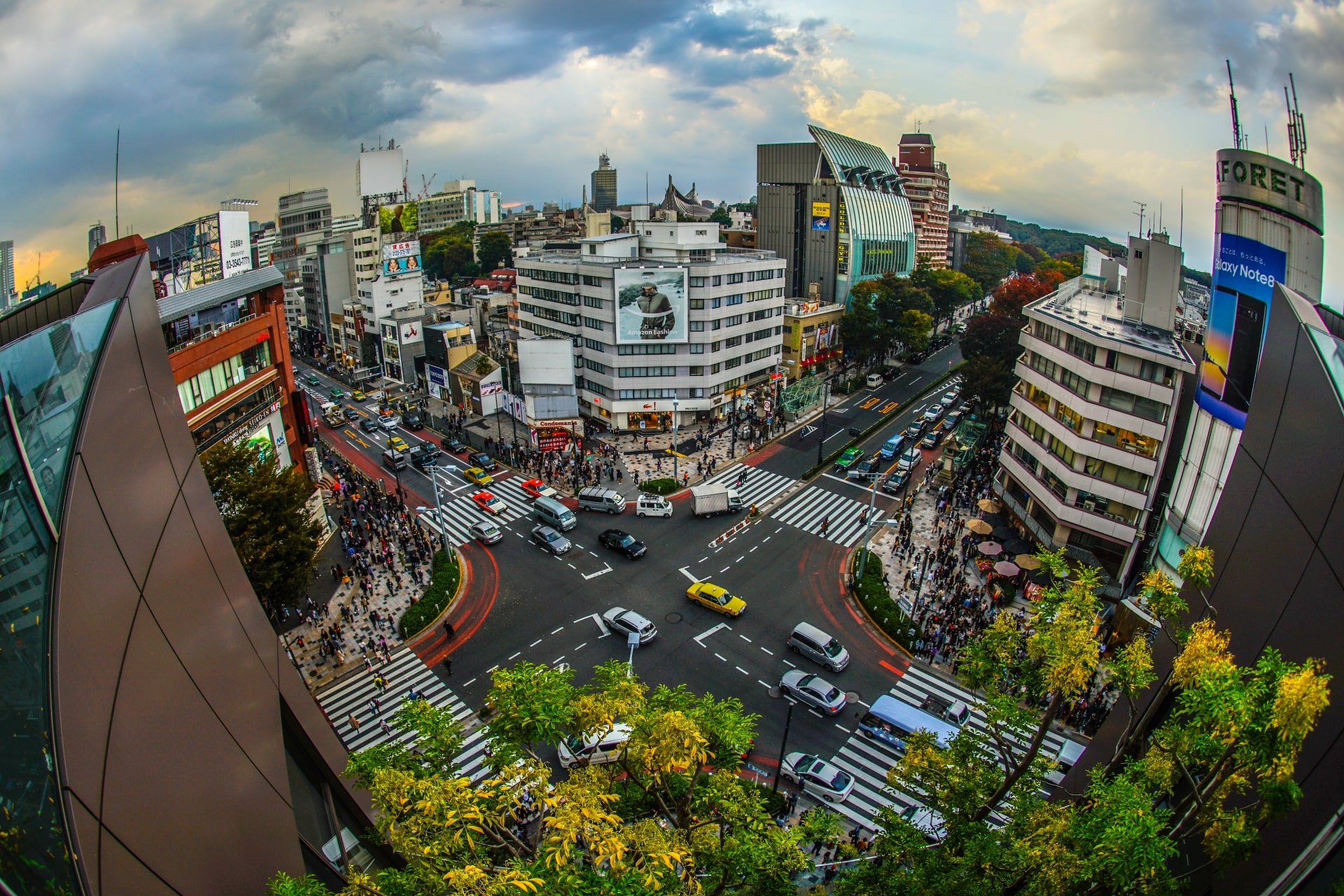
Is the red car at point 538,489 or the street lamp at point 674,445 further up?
the street lamp at point 674,445

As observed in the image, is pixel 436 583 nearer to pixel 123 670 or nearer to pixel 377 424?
pixel 123 670

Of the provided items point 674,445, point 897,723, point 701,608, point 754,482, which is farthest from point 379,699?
point 674,445

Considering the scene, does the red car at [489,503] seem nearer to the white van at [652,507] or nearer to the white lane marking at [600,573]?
the white van at [652,507]

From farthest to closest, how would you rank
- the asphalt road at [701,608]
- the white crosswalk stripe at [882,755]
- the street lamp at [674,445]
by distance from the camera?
the street lamp at [674,445] → the asphalt road at [701,608] → the white crosswalk stripe at [882,755]

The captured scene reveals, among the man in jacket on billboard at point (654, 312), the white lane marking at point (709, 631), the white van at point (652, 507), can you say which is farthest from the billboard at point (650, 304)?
the white lane marking at point (709, 631)

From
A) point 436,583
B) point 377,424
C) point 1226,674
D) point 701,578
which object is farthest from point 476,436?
point 1226,674

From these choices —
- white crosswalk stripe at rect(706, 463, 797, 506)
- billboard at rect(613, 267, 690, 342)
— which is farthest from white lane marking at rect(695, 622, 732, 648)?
billboard at rect(613, 267, 690, 342)
